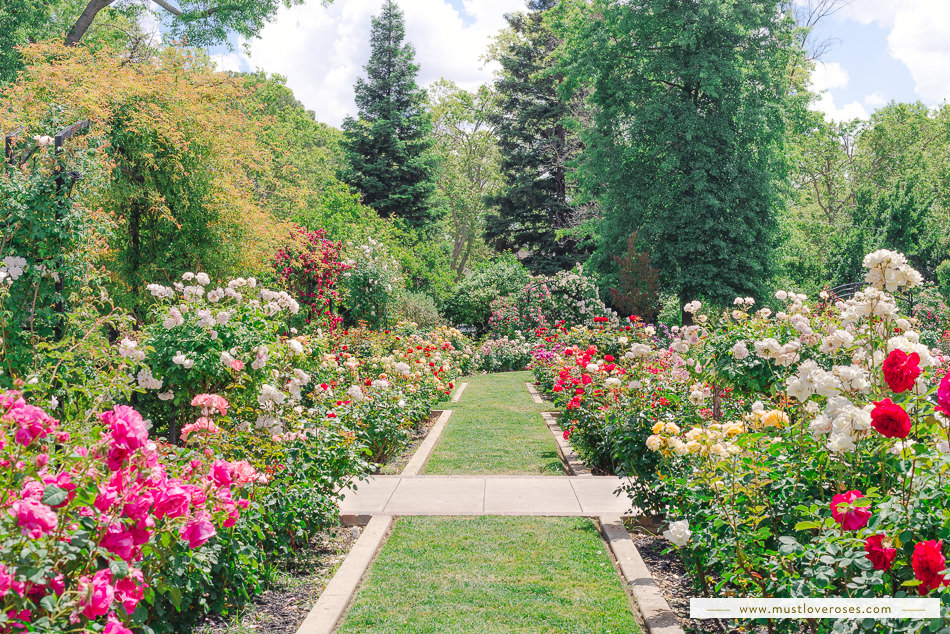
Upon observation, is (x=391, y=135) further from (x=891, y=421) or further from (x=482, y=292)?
(x=891, y=421)

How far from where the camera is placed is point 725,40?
18312 mm

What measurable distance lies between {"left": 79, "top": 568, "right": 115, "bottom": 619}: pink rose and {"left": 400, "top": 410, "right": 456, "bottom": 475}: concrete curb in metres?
4.56

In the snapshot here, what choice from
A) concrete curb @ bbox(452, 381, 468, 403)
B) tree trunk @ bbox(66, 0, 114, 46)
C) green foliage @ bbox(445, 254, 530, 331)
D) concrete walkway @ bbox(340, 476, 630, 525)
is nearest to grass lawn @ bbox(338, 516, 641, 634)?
concrete walkway @ bbox(340, 476, 630, 525)

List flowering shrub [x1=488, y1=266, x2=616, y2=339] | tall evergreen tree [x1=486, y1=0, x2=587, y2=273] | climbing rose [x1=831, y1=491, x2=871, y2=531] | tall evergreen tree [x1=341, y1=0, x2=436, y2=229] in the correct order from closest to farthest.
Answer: climbing rose [x1=831, y1=491, x2=871, y2=531]
flowering shrub [x1=488, y1=266, x2=616, y2=339]
tall evergreen tree [x1=341, y1=0, x2=436, y2=229]
tall evergreen tree [x1=486, y1=0, x2=587, y2=273]

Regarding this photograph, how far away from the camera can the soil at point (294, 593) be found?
332cm

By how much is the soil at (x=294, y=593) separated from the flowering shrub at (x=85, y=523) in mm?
1012

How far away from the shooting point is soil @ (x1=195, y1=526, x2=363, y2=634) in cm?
332

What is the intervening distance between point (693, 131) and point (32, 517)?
18548 millimetres

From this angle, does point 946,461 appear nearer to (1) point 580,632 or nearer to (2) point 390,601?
(1) point 580,632

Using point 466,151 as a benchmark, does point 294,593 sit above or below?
below

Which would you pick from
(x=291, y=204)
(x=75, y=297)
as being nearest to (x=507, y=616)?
(x=75, y=297)

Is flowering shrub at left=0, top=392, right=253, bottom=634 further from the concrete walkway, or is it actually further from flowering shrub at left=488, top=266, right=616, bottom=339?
flowering shrub at left=488, top=266, right=616, bottom=339

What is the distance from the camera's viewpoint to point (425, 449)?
300 inches

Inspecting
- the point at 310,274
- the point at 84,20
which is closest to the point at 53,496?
the point at 310,274
